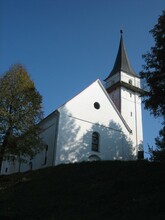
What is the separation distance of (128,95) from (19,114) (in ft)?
64.2

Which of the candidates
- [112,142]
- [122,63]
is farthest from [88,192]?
[122,63]

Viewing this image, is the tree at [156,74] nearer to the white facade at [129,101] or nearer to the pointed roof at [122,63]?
the white facade at [129,101]

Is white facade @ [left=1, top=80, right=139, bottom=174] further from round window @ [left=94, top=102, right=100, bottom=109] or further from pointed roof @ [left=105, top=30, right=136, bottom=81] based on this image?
pointed roof @ [left=105, top=30, right=136, bottom=81]

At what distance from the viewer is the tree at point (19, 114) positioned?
75.9 feet

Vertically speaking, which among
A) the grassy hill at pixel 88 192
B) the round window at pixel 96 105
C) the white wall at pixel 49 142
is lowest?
the grassy hill at pixel 88 192

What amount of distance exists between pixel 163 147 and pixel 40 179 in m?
15.2

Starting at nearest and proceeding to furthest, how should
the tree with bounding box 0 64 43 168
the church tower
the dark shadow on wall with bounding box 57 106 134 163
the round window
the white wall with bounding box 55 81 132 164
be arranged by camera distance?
the tree with bounding box 0 64 43 168 → the dark shadow on wall with bounding box 57 106 134 163 → the white wall with bounding box 55 81 132 164 → the round window → the church tower

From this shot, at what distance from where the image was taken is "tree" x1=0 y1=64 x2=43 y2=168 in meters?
23.1

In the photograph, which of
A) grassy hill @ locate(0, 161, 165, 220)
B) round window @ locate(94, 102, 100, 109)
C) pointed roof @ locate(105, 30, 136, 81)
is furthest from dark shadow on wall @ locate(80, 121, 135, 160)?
pointed roof @ locate(105, 30, 136, 81)

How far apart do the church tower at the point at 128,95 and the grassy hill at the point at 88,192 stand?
14.0 m

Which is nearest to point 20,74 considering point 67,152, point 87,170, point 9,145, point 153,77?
point 9,145

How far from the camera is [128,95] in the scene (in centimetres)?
3994

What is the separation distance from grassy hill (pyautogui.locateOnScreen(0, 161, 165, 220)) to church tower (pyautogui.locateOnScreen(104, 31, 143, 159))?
552 inches

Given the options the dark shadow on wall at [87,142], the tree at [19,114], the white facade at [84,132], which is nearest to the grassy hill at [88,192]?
the tree at [19,114]
